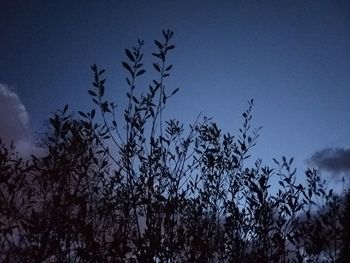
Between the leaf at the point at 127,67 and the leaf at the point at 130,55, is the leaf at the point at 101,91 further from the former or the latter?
the leaf at the point at 130,55

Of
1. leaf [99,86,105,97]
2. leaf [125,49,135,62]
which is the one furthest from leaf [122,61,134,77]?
leaf [99,86,105,97]

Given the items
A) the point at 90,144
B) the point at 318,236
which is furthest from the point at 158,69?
the point at 318,236

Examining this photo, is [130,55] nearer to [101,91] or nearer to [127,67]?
[127,67]

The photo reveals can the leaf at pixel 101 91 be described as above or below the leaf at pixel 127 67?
below

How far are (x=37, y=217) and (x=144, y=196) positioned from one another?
2185mm

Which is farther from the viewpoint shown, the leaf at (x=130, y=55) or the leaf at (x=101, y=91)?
the leaf at (x=101, y=91)

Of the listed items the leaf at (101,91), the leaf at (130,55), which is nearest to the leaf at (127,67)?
the leaf at (130,55)

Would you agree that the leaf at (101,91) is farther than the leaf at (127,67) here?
Yes

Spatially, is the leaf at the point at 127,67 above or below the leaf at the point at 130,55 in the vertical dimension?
below

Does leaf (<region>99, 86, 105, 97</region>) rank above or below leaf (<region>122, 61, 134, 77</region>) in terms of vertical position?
below

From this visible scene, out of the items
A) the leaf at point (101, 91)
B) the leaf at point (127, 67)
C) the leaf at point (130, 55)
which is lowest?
the leaf at point (101, 91)

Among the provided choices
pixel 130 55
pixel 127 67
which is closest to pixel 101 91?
pixel 127 67

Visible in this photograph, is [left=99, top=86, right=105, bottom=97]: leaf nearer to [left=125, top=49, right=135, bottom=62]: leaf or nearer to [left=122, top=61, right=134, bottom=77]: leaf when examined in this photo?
[left=122, top=61, right=134, bottom=77]: leaf

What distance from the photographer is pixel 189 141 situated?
915 cm
